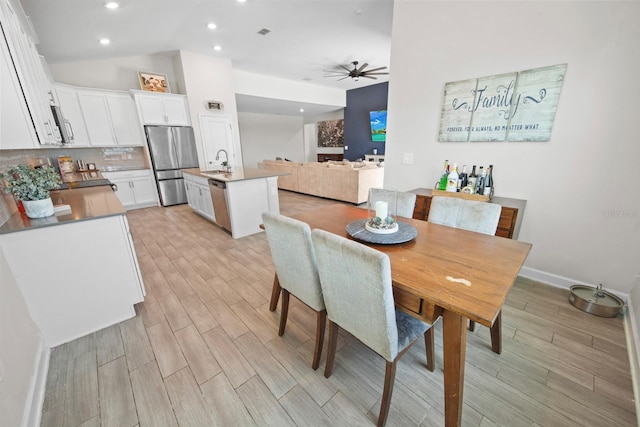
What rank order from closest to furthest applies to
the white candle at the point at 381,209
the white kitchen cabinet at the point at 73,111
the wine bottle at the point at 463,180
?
the white candle at the point at 381,209 → the wine bottle at the point at 463,180 → the white kitchen cabinet at the point at 73,111

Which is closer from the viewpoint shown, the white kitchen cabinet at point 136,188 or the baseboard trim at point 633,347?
the baseboard trim at point 633,347

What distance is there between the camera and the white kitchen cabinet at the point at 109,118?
14.4 feet

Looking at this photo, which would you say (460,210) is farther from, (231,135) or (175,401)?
(231,135)

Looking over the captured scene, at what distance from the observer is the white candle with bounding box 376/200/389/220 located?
144cm

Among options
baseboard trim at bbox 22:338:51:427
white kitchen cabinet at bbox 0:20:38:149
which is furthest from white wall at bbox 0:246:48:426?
white kitchen cabinet at bbox 0:20:38:149

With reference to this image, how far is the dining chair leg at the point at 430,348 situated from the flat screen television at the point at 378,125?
7.65 meters

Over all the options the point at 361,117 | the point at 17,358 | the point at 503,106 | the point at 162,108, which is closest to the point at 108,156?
the point at 162,108

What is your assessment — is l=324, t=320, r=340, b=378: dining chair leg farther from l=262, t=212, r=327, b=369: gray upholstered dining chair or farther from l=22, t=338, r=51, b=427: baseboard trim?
l=22, t=338, r=51, b=427: baseboard trim

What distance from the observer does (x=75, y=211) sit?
174 centimetres

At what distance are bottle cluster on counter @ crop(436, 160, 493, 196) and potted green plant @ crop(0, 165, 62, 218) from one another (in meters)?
3.27

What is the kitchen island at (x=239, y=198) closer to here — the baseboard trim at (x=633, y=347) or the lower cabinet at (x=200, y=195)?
the lower cabinet at (x=200, y=195)

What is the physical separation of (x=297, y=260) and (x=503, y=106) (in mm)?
2410

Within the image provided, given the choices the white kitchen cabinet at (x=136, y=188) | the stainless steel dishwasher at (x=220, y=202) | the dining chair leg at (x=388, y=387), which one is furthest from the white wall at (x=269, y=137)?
the dining chair leg at (x=388, y=387)

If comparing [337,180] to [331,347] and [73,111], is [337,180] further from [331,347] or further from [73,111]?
[73,111]
